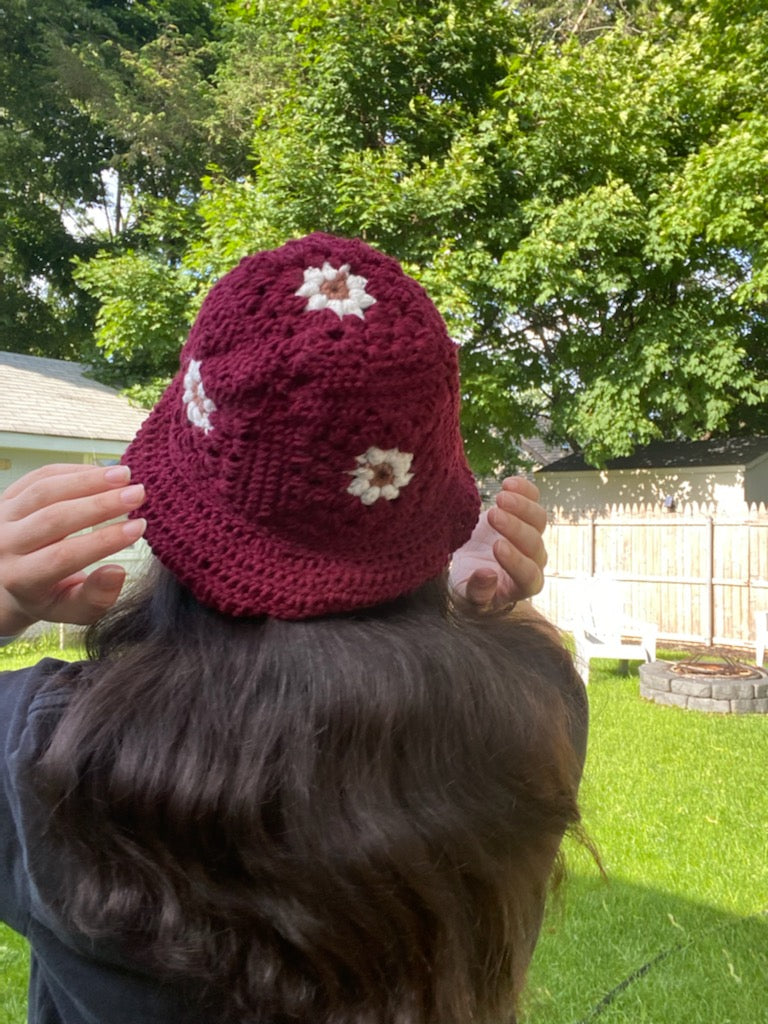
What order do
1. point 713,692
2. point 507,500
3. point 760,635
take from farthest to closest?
point 760,635 < point 713,692 < point 507,500

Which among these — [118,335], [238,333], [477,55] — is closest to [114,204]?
[118,335]

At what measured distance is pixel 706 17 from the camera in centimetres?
1274

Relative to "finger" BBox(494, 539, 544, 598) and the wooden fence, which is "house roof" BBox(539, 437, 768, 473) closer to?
the wooden fence

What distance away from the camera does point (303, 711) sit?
31.9 inches

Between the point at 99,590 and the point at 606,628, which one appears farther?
the point at 606,628

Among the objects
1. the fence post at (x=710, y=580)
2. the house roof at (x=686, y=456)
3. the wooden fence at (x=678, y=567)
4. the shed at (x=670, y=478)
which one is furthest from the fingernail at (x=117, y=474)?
the house roof at (x=686, y=456)

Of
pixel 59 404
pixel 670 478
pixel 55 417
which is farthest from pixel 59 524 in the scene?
pixel 59 404

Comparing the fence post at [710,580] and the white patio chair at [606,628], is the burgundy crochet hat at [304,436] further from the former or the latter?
the fence post at [710,580]

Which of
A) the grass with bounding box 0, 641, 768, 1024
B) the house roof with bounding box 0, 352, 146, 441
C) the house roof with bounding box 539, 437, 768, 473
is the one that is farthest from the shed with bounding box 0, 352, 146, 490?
the grass with bounding box 0, 641, 768, 1024

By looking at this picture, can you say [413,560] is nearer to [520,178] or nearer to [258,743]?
[258,743]

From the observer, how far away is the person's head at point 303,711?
0.80 metres

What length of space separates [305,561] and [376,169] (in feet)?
39.6

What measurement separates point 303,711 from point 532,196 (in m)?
13.6

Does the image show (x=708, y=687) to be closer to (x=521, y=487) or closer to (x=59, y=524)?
(x=521, y=487)
